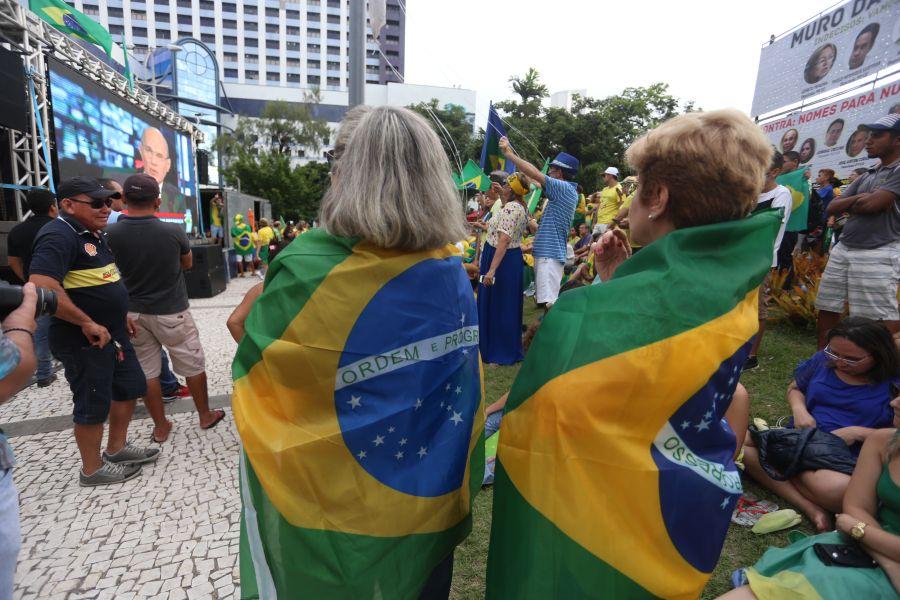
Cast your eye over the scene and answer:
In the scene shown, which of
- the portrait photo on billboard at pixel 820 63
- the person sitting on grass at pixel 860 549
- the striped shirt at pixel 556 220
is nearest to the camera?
the person sitting on grass at pixel 860 549

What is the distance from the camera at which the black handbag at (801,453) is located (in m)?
2.58

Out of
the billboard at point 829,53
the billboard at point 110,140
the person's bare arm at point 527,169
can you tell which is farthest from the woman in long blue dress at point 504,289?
the billboard at point 829,53

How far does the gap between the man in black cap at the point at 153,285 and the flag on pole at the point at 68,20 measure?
6701 mm

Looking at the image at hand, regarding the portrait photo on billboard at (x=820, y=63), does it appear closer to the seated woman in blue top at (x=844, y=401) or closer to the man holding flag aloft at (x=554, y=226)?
the man holding flag aloft at (x=554, y=226)

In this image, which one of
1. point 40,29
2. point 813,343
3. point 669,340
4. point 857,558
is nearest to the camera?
point 669,340

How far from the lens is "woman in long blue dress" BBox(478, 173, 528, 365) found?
16.3ft

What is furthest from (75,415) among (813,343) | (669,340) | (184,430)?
(813,343)

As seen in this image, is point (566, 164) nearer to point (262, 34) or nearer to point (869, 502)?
point (869, 502)

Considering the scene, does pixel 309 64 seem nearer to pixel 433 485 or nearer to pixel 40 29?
pixel 40 29

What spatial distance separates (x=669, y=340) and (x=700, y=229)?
288 millimetres

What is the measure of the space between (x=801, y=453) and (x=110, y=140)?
39.3 feet

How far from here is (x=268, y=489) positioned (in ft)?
4.38

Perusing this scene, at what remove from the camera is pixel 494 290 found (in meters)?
5.23

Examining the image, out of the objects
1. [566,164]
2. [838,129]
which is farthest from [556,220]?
[838,129]
